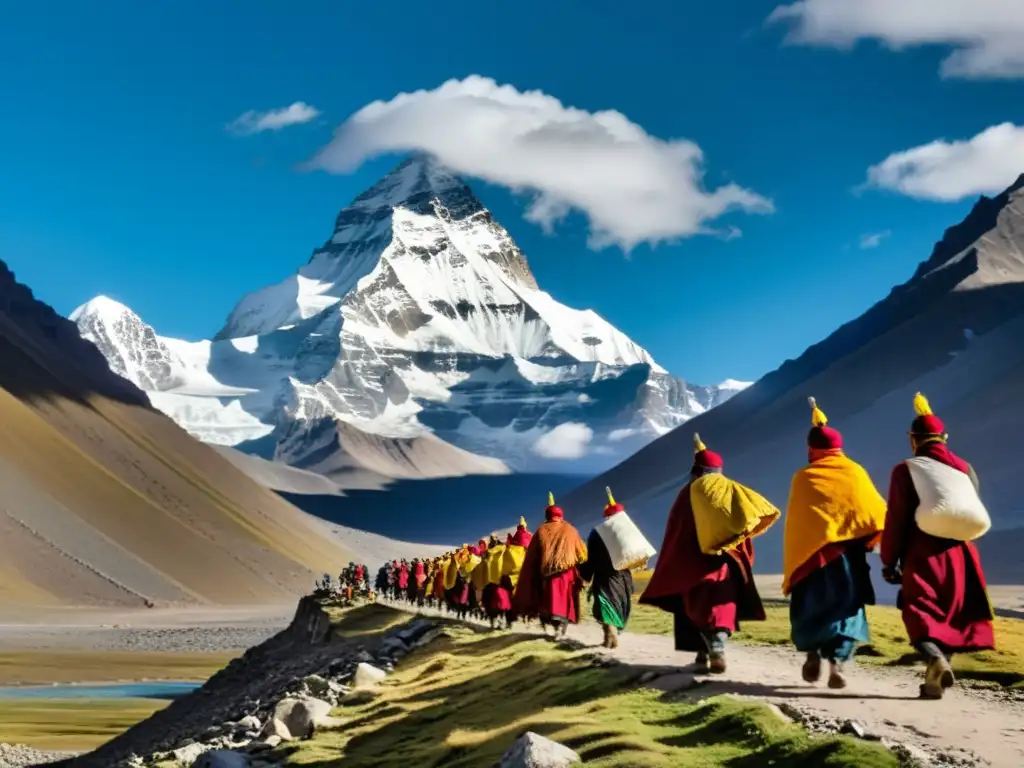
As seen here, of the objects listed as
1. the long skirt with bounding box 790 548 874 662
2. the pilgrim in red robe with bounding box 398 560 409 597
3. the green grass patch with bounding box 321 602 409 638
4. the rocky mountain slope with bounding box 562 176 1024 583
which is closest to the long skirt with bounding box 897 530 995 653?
the long skirt with bounding box 790 548 874 662

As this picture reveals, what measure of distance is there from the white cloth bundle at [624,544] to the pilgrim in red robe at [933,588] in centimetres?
651

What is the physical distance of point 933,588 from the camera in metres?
9.99

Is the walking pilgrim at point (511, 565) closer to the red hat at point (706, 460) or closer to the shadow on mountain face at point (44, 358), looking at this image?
the red hat at point (706, 460)

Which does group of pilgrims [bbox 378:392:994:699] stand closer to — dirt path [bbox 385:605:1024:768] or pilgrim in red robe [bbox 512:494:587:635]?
dirt path [bbox 385:605:1024:768]

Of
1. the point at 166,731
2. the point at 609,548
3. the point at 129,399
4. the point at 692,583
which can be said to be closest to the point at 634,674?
the point at 692,583

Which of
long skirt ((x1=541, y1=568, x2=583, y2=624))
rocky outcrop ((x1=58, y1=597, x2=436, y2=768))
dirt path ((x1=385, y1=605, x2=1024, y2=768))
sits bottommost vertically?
rocky outcrop ((x1=58, y1=597, x2=436, y2=768))

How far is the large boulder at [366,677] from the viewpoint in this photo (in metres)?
19.3

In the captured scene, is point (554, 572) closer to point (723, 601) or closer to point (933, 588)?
point (723, 601)

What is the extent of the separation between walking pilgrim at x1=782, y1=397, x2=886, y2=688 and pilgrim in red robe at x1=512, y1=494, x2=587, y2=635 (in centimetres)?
828

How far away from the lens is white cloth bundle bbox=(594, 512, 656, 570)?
1666 centimetres

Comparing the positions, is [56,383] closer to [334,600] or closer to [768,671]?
[334,600]

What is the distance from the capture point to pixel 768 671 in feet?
42.2

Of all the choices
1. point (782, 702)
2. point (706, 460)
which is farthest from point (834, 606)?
point (706, 460)

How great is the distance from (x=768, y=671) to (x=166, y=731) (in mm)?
25501
